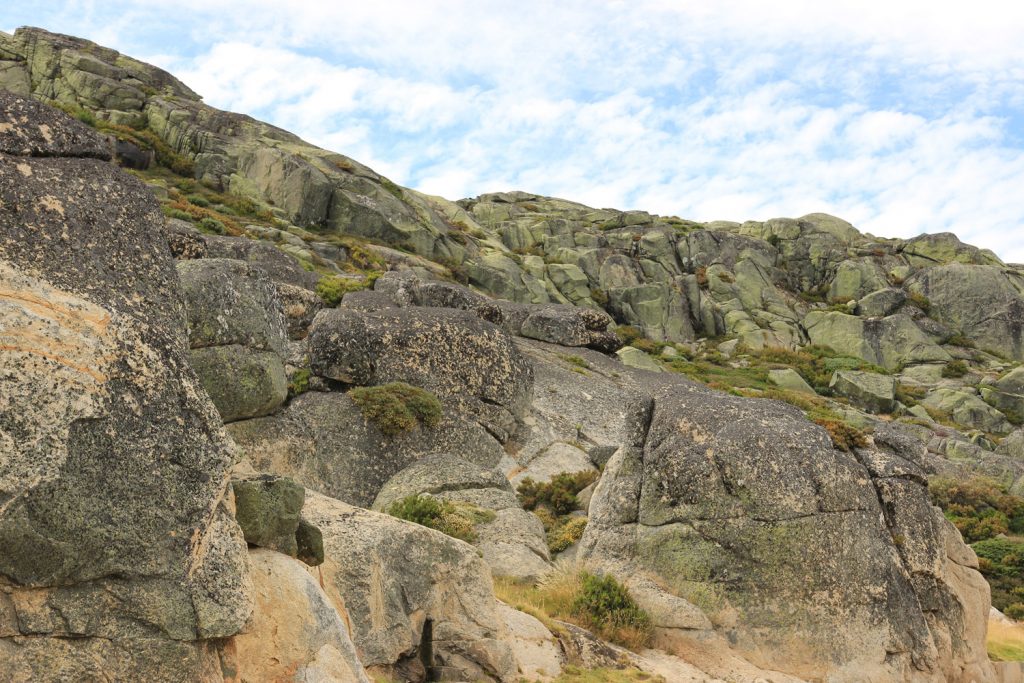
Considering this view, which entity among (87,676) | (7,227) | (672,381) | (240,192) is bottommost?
(87,676)

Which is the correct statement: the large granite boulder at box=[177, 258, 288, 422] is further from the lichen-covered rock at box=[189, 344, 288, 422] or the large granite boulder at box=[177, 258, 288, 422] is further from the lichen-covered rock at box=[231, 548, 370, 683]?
the lichen-covered rock at box=[231, 548, 370, 683]

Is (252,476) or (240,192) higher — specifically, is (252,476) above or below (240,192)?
below

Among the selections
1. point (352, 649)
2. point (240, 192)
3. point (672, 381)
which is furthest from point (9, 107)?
point (240, 192)

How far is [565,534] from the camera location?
23062mm

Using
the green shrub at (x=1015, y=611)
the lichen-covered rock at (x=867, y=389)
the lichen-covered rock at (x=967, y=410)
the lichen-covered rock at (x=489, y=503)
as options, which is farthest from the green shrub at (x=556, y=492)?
the lichen-covered rock at (x=967, y=410)

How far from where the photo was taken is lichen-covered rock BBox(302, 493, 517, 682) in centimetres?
1060

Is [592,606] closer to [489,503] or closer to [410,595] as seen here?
[410,595]

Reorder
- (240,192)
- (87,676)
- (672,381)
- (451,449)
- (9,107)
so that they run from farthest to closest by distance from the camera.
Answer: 1. (240,192)
2. (672,381)
3. (451,449)
4. (9,107)
5. (87,676)

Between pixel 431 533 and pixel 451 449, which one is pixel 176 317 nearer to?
pixel 431 533

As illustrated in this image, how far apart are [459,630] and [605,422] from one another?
2678 cm

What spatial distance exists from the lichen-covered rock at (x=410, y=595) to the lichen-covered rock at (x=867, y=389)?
216ft

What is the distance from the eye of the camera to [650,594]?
16.1 m

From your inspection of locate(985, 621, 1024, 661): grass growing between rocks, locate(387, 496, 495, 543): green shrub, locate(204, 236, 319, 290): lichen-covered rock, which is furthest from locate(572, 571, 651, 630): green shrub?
locate(204, 236, 319, 290): lichen-covered rock

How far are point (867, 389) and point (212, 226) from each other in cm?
5401
